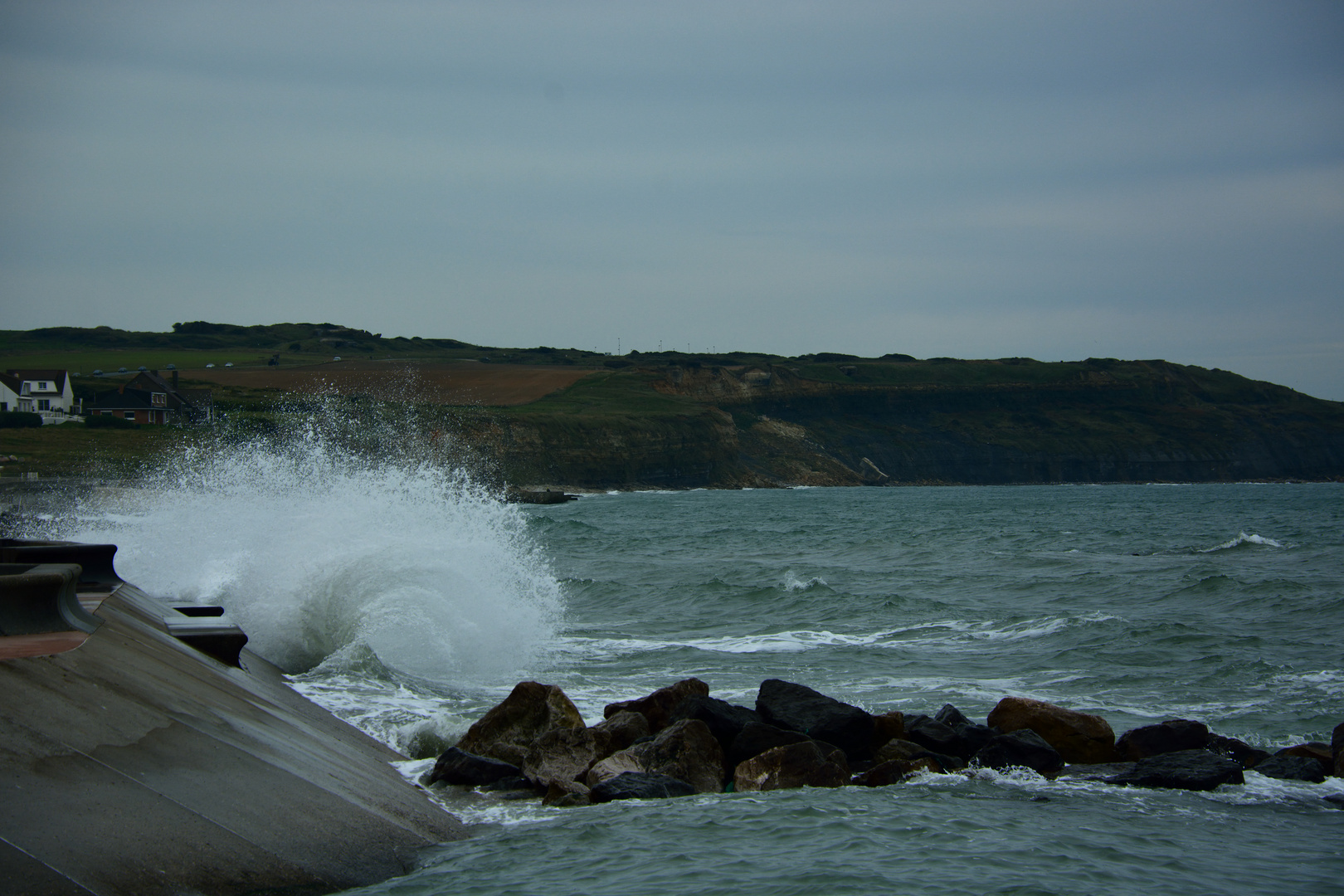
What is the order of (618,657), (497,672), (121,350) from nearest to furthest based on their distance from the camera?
(497,672)
(618,657)
(121,350)

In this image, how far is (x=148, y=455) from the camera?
2103 inches

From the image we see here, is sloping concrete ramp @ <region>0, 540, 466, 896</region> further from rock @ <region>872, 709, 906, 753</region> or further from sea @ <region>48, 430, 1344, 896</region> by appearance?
rock @ <region>872, 709, 906, 753</region>

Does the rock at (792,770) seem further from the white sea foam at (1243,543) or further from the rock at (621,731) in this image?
the white sea foam at (1243,543)

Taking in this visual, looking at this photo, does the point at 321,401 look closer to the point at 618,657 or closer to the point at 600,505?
the point at 600,505

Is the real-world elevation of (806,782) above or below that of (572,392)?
below

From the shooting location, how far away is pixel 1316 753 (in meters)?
8.99

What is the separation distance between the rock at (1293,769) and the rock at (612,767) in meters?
5.28

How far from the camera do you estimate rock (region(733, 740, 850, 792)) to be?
8.30m

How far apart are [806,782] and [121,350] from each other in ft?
459

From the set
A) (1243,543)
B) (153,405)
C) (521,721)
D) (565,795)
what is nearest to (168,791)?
(565,795)

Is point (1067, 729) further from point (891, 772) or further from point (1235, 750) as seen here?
point (891, 772)

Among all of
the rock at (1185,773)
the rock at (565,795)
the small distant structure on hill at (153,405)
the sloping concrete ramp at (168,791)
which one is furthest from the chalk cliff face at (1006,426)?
the sloping concrete ramp at (168,791)

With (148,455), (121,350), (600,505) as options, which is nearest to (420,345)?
(121,350)

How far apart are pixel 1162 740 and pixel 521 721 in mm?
5663
